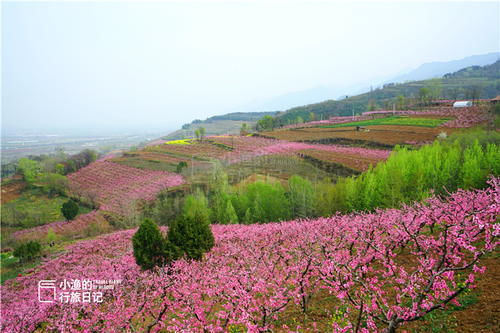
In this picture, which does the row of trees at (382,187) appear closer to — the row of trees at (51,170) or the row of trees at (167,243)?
the row of trees at (167,243)

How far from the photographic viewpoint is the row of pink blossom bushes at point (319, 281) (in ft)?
22.3

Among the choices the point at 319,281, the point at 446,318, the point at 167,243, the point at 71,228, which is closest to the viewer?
the point at 446,318

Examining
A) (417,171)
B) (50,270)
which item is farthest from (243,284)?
(417,171)

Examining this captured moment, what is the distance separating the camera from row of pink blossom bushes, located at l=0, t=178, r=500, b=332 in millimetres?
6797

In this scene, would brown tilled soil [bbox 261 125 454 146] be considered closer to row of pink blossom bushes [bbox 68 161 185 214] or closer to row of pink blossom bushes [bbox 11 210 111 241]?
row of pink blossom bushes [bbox 68 161 185 214]

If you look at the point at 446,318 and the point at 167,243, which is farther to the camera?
the point at 167,243

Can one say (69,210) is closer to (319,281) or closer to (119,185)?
(119,185)

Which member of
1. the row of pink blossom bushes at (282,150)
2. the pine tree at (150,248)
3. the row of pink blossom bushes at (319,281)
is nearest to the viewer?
the row of pink blossom bushes at (319,281)

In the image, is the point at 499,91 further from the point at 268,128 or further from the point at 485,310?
the point at 485,310

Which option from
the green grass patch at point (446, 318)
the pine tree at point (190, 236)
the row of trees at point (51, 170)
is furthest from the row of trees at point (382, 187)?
the row of trees at point (51, 170)

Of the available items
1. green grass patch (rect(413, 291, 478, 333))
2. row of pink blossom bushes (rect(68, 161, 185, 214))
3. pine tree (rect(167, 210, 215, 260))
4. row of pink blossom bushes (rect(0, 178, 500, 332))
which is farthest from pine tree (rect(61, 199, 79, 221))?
green grass patch (rect(413, 291, 478, 333))

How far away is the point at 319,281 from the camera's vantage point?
1204 cm

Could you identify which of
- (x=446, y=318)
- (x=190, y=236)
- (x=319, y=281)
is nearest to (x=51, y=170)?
(x=190, y=236)

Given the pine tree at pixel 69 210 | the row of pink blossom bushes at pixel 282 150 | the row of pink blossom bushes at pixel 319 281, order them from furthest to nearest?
the row of pink blossom bushes at pixel 282 150 → the pine tree at pixel 69 210 → the row of pink blossom bushes at pixel 319 281
